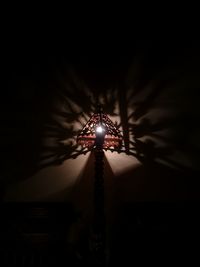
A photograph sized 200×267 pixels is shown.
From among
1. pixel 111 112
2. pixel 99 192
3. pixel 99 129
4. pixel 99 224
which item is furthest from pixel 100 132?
pixel 99 224

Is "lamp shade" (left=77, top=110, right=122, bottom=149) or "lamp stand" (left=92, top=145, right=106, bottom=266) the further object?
"lamp shade" (left=77, top=110, right=122, bottom=149)

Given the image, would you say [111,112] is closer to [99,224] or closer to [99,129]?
[99,129]

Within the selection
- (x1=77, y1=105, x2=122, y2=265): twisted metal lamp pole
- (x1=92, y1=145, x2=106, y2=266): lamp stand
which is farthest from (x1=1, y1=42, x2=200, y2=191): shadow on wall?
(x1=92, y1=145, x2=106, y2=266): lamp stand

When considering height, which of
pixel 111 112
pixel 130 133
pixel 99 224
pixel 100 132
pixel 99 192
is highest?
pixel 111 112

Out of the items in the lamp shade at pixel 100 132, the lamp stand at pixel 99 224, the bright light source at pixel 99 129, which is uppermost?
the lamp shade at pixel 100 132

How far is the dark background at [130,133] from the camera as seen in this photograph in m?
2.42

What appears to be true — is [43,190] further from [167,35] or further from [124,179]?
[167,35]

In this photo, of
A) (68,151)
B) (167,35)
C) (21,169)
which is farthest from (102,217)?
(167,35)

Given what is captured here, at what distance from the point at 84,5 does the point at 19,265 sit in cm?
279

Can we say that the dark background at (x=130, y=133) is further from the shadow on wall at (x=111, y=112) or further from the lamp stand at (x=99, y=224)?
the lamp stand at (x=99, y=224)

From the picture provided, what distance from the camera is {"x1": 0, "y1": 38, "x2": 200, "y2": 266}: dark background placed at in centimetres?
242

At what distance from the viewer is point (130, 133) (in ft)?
9.04

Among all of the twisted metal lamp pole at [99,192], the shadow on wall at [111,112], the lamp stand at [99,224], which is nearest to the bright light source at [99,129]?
the twisted metal lamp pole at [99,192]

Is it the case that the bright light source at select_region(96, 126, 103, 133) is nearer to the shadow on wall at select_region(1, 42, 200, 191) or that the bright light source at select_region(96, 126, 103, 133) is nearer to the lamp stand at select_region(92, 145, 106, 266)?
the lamp stand at select_region(92, 145, 106, 266)
